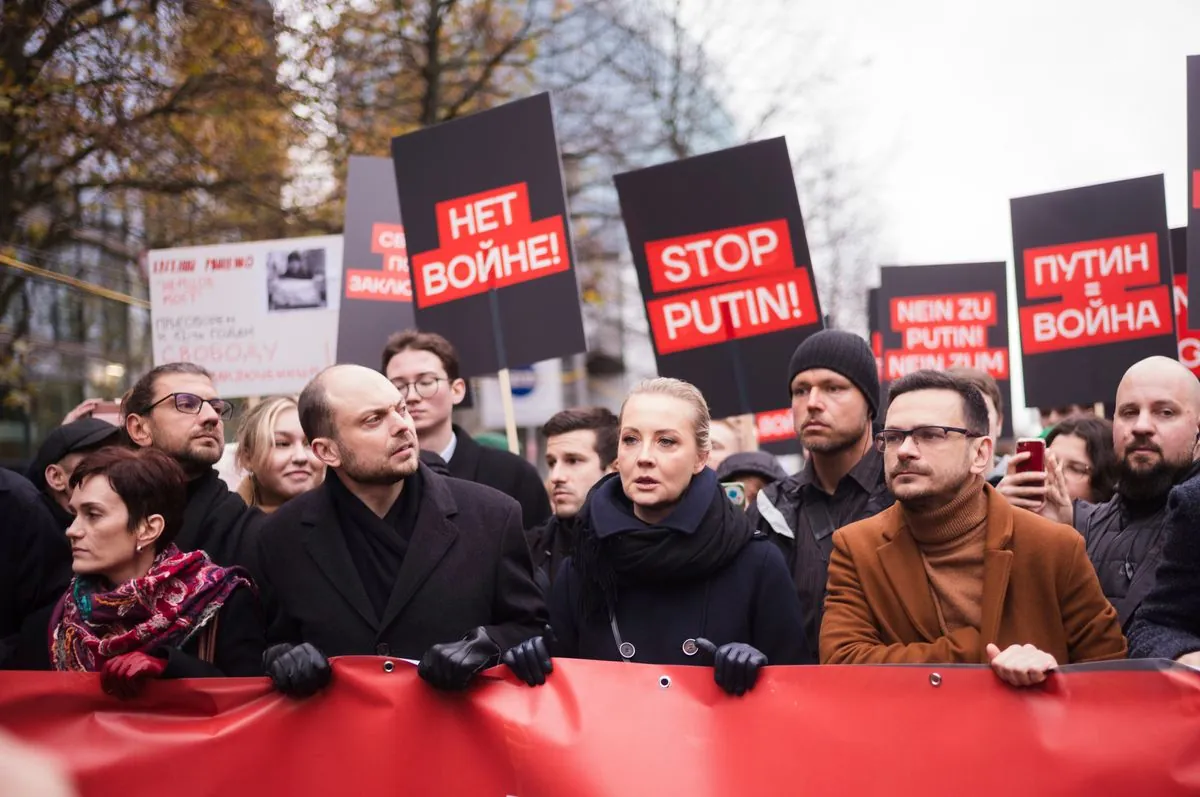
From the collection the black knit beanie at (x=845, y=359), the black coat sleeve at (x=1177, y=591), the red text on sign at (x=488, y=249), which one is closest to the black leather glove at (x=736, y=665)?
the black coat sleeve at (x=1177, y=591)

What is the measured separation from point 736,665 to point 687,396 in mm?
922

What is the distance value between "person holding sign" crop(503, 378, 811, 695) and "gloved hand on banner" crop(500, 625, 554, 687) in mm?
241

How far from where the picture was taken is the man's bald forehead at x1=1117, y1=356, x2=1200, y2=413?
4730mm

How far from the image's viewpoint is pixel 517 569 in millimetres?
4121

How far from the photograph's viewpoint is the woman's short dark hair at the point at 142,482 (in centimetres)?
412

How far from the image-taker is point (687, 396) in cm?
412

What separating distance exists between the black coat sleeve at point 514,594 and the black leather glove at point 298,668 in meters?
0.53

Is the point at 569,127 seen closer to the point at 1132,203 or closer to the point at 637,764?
the point at 1132,203

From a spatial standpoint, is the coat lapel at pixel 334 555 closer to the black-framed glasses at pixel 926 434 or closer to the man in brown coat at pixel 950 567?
the man in brown coat at pixel 950 567

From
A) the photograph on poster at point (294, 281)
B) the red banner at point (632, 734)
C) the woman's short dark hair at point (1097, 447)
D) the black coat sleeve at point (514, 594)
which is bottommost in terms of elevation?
the red banner at point (632, 734)

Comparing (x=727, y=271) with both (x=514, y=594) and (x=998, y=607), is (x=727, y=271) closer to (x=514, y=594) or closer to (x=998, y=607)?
(x=514, y=594)

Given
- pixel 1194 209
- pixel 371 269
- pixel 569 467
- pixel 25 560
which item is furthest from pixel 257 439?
pixel 1194 209

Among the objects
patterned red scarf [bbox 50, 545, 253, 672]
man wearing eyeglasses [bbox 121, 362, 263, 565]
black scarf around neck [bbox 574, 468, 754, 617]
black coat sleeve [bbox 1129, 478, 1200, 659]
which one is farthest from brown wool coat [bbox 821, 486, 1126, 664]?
man wearing eyeglasses [bbox 121, 362, 263, 565]

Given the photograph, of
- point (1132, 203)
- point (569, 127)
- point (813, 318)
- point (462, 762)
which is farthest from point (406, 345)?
point (569, 127)
